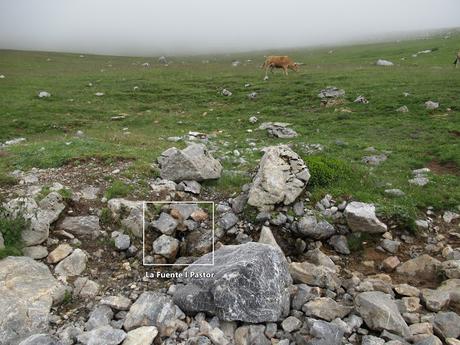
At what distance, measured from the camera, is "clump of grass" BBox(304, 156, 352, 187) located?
12.6 m

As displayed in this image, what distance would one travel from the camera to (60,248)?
933cm

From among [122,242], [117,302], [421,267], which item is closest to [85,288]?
[117,302]

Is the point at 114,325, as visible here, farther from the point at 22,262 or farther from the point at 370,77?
the point at 370,77

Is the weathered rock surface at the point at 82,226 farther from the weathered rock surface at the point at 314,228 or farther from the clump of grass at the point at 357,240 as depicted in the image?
the clump of grass at the point at 357,240

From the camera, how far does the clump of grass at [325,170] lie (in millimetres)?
12602

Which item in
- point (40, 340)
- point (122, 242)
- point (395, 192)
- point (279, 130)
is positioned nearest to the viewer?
point (40, 340)

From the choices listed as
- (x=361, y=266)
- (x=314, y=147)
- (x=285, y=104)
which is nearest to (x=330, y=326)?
(x=361, y=266)

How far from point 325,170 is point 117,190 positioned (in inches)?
245

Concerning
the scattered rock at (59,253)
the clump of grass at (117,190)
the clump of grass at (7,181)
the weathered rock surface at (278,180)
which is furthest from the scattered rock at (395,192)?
the clump of grass at (7,181)

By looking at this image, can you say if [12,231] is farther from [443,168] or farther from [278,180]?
[443,168]

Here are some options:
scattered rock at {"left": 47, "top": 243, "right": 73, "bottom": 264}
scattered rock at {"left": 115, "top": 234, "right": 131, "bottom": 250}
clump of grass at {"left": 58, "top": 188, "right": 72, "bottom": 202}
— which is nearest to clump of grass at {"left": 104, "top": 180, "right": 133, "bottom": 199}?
clump of grass at {"left": 58, "top": 188, "right": 72, "bottom": 202}

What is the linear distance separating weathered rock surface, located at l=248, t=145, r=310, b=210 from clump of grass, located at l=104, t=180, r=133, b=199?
3.38 meters

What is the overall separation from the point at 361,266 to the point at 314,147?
799 centimetres

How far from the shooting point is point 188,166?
12328 millimetres
